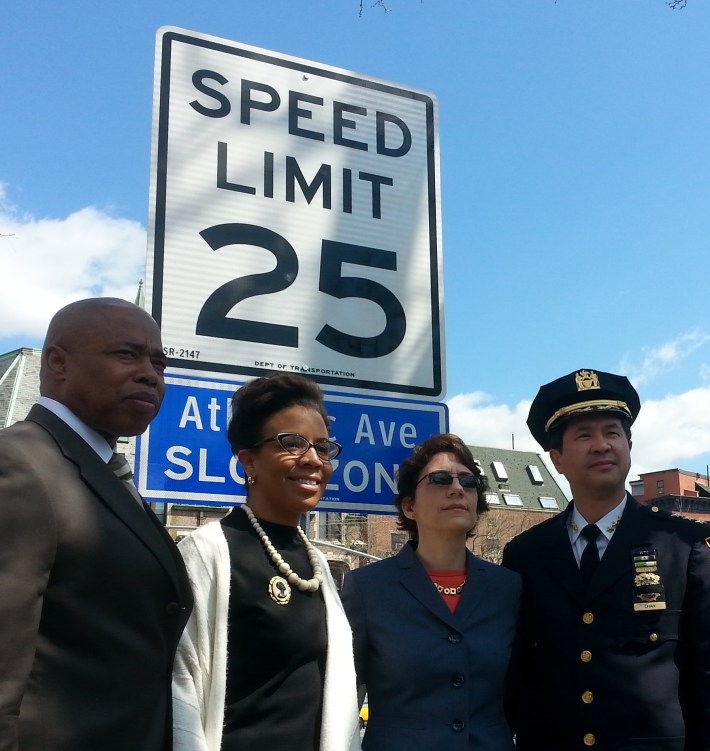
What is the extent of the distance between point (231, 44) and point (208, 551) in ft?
6.83

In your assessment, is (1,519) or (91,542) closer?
(1,519)

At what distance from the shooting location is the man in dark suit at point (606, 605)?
8.29 feet

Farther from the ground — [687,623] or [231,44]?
[231,44]

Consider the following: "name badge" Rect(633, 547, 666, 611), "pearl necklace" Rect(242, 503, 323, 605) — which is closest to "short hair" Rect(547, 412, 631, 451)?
"name badge" Rect(633, 547, 666, 611)

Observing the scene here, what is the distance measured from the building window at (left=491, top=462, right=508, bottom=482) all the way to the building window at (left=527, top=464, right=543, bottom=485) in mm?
2054

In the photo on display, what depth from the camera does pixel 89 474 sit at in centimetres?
184

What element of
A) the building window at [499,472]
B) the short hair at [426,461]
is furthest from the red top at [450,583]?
the building window at [499,472]

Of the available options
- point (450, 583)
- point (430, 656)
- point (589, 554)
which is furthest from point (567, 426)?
point (430, 656)

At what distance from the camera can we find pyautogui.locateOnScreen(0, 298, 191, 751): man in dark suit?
157 centimetres

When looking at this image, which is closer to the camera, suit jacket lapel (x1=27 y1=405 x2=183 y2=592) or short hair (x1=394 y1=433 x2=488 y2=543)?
suit jacket lapel (x1=27 y1=405 x2=183 y2=592)

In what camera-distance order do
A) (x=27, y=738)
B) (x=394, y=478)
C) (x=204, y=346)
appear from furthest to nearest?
(x=394, y=478), (x=204, y=346), (x=27, y=738)

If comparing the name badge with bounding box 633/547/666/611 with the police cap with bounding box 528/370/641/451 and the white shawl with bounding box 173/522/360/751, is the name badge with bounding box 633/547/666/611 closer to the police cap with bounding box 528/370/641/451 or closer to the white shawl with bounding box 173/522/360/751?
the police cap with bounding box 528/370/641/451

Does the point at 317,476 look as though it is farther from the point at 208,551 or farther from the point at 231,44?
the point at 231,44

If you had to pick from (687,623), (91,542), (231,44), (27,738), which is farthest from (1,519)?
(231,44)
